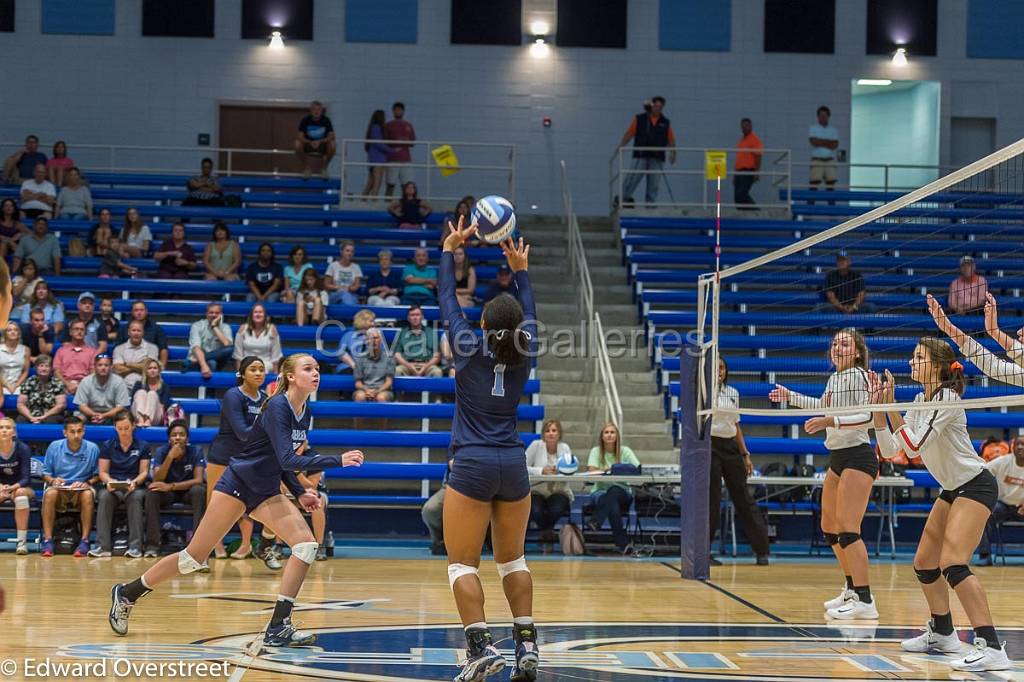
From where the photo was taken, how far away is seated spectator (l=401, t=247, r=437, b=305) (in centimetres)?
1731

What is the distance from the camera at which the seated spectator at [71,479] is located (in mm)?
13023

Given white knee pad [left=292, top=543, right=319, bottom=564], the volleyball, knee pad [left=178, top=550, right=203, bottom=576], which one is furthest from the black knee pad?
knee pad [left=178, top=550, right=203, bottom=576]

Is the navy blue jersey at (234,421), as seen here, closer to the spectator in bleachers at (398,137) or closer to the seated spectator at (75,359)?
the seated spectator at (75,359)

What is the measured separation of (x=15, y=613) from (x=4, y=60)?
16.8 meters

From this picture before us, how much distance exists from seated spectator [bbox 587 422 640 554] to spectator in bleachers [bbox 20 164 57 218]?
1074cm

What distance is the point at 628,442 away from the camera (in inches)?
617

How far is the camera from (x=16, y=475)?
1332 centimetres

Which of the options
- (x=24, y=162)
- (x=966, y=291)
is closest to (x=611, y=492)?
(x=966, y=291)

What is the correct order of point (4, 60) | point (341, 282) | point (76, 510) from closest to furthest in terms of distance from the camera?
1. point (76, 510)
2. point (341, 282)
3. point (4, 60)

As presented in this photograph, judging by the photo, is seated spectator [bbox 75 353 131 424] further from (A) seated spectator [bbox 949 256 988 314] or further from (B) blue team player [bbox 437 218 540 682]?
(A) seated spectator [bbox 949 256 988 314]

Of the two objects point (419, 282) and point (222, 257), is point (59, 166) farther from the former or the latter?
point (419, 282)

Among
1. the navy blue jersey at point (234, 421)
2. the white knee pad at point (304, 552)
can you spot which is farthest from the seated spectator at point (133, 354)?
the white knee pad at point (304, 552)

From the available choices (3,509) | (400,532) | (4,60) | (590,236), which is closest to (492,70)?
(590,236)

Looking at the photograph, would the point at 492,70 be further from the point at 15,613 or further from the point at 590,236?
the point at 15,613
